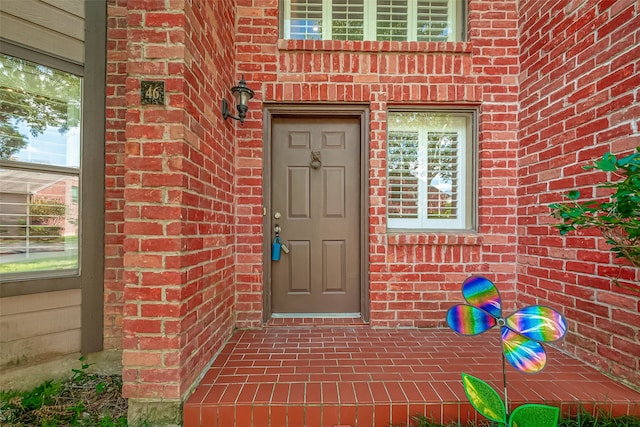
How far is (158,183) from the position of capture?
162cm

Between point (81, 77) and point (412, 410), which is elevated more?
point (81, 77)

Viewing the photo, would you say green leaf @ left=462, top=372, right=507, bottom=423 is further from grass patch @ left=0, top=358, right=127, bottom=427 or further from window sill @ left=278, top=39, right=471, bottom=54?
window sill @ left=278, top=39, right=471, bottom=54

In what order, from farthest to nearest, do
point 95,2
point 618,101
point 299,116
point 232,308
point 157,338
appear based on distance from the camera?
1. point 299,116
2. point 232,308
3. point 95,2
4. point 618,101
5. point 157,338

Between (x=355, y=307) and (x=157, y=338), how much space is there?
1.72 m

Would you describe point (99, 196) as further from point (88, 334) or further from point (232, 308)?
point (232, 308)

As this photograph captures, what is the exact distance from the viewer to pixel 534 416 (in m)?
1.34

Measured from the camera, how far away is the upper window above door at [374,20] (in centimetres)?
286

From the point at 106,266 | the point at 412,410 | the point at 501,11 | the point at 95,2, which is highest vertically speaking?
the point at 501,11

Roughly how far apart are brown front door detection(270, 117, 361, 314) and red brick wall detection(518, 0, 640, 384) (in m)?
1.44

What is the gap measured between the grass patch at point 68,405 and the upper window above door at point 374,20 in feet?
10.3

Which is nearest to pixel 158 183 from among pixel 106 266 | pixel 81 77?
pixel 106 266

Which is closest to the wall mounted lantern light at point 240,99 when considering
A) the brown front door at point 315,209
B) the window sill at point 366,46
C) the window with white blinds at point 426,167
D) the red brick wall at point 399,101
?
the red brick wall at point 399,101

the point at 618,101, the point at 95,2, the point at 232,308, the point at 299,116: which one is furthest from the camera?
the point at 299,116

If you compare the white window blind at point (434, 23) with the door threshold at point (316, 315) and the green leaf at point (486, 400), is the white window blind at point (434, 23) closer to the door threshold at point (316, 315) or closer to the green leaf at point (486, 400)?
the door threshold at point (316, 315)
